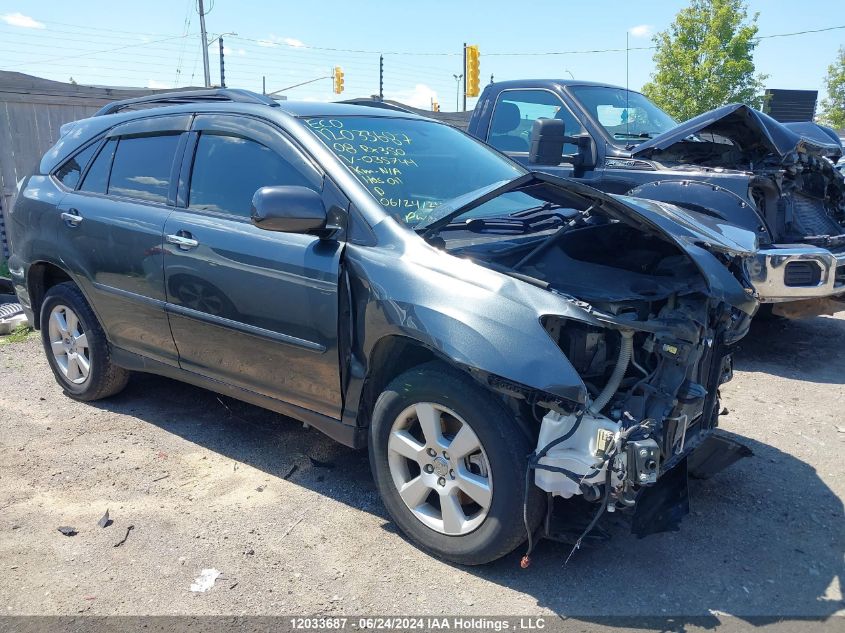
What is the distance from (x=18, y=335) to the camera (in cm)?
691

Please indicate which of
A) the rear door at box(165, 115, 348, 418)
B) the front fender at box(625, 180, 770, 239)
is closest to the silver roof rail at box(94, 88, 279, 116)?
the rear door at box(165, 115, 348, 418)

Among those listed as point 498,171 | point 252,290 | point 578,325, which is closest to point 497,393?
point 578,325

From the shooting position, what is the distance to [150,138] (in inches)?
171

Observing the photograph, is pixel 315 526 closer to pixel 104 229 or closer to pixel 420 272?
pixel 420 272

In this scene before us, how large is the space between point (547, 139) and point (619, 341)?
11.0ft

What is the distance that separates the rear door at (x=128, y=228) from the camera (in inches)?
162

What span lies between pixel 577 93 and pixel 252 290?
14.4ft

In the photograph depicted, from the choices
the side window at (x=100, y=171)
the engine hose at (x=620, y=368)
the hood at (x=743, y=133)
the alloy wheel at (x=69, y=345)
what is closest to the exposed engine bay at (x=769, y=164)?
the hood at (x=743, y=133)

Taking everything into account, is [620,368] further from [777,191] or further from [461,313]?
[777,191]

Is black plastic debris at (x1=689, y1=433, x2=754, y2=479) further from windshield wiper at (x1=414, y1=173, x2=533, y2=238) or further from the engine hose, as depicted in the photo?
windshield wiper at (x1=414, y1=173, x2=533, y2=238)

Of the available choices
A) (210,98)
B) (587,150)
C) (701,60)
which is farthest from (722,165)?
(701,60)

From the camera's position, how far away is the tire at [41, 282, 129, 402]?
4711 millimetres

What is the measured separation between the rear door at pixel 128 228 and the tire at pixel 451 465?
5.40 feet

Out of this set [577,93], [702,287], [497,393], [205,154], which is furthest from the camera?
[577,93]
